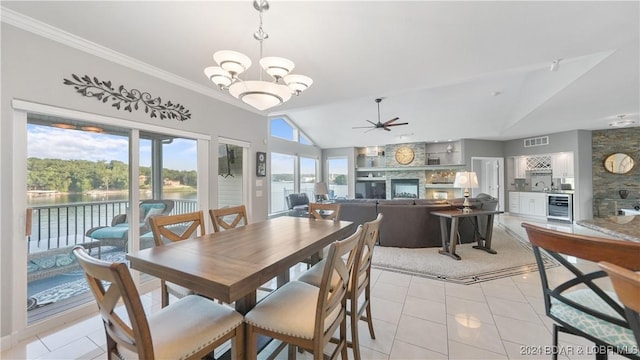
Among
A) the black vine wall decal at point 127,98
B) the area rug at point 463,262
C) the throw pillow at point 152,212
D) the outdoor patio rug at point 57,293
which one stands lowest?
the area rug at point 463,262

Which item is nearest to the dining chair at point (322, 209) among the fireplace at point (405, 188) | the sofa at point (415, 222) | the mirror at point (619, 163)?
the sofa at point (415, 222)

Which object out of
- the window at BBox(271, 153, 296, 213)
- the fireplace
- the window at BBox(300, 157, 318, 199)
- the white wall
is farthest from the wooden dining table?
the fireplace

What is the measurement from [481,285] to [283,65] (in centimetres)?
323

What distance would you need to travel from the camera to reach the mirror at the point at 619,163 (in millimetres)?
6398

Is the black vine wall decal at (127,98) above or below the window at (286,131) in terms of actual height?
below

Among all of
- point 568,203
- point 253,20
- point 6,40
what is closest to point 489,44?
point 253,20

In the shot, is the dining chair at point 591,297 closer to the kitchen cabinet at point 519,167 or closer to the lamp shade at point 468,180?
the lamp shade at point 468,180

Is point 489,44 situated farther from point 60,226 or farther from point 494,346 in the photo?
point 60,226

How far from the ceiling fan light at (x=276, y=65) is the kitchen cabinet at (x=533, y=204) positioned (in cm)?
856

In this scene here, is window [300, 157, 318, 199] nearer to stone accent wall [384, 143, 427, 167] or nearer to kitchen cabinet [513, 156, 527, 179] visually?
stone accent wall [384, 143, 427, 167]

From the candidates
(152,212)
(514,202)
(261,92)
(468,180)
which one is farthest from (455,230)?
(514,202)

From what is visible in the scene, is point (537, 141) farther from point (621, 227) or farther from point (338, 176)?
point (621, 227)

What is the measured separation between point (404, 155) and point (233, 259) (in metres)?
8.52

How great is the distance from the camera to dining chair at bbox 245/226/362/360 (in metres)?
1.21
